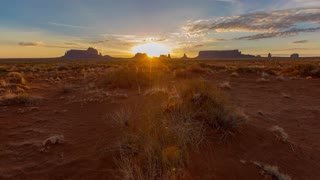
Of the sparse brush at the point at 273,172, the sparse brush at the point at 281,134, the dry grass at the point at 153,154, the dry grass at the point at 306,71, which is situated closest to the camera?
the dry grass at the point at 153,154

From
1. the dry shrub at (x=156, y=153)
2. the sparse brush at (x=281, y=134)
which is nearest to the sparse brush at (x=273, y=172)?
the dry shrub at (x=156, y=153)

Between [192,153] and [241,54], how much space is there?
647 ft

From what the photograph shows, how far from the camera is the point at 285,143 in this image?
6.25m

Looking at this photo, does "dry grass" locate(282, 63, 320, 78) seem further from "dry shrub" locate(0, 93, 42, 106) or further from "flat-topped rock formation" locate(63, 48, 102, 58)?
"flat-topped rock formation" locate(63, 48, 102, 58)

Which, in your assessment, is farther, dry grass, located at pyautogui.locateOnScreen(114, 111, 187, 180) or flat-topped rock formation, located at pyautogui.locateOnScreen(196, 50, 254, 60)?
flat-topped rock formation, located at pyautogui.locateOnScreen(196, 50, 254, 60)

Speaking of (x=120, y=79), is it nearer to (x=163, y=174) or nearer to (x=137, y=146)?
(x=137, y=146)

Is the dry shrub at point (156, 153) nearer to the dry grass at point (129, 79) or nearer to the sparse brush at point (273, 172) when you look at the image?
the sparse brush at point (273, 172)

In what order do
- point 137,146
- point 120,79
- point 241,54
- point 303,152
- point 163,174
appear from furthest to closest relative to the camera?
point 241,54, point 120,79, point 303,152, point 137,146, point 163,174

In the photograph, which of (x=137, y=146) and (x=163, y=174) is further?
(x=137, y=146)

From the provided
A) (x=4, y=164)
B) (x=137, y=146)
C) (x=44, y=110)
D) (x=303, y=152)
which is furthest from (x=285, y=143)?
(x=44, y=110)

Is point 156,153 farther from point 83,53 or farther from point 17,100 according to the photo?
point 83,53

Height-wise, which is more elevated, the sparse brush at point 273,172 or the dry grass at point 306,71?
the dry grass at point 306,71

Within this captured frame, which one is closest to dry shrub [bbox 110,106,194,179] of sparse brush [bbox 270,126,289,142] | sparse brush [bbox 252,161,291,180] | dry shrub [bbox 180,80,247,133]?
dry shrub [bbox 180,80,247,133]

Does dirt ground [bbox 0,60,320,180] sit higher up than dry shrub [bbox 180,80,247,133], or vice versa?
dry shrub [bbox 180,80,247,133]
